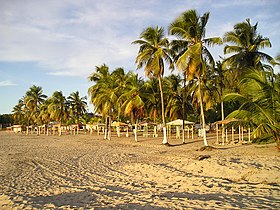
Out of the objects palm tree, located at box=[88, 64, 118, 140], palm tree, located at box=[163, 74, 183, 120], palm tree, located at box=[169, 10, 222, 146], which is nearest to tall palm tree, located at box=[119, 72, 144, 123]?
palm tree, located at box=[88, 64, 118, 140]

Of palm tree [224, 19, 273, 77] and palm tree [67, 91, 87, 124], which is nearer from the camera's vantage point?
palm tree [224, 19, 273, 77]

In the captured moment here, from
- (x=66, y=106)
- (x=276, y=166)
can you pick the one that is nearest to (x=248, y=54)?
(x=276, y=166)

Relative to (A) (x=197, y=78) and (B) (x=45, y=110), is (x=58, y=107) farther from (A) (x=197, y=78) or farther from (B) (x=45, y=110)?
(A) (x=197, y=78)

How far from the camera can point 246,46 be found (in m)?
22.7

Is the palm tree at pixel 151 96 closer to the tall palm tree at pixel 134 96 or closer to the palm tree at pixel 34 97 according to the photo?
the tall palm tree at pixel 134 96

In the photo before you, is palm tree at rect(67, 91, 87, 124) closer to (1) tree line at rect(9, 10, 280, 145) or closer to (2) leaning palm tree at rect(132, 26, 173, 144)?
(1) tree line at rect(9, 10, 280, 145)

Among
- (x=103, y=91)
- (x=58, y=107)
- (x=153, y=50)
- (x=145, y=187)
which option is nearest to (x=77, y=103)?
(x=58, y=107)

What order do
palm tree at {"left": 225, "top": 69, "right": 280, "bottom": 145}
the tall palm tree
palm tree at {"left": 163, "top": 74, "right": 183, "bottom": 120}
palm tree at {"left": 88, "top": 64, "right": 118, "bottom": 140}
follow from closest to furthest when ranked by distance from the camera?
palm tree at {"left": 225, "top": 69, "right": 280, "bottom": 145}
the tall palm tree
palm tree at {"left": 163, "top": 74, "right": 183, "bottom": 120}
palm tree at {"left": 88, "top": 64, "right": 118, "bottom": 140}

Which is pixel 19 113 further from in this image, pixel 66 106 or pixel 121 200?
pixel 121 200

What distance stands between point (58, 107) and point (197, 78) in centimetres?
3608

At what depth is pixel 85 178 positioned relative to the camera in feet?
33.8

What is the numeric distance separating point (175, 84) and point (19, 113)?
2694 inches

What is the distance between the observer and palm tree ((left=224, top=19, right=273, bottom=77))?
875 inches

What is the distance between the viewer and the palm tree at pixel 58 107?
54.5m
